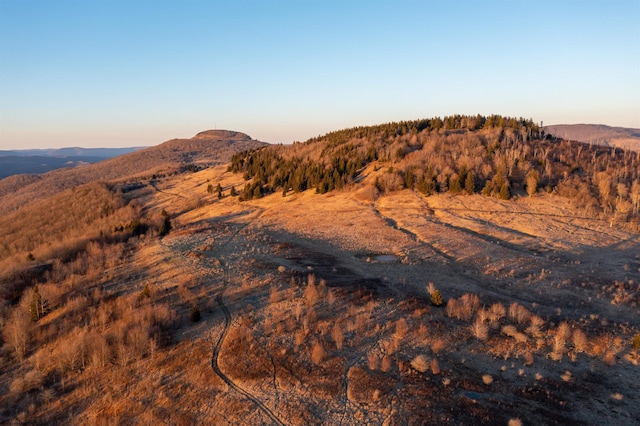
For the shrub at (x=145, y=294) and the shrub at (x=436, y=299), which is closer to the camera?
the shrub at (x=436, y=299)

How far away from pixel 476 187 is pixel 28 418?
50.2 meters

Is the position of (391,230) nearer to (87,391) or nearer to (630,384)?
(630,384)

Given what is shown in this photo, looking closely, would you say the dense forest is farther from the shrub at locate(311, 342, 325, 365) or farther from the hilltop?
the shrub at locate(311, 342, 325, 365)

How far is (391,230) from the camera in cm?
→ 3762

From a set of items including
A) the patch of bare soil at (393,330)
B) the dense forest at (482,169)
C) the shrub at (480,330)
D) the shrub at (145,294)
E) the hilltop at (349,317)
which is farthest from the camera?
the dense forest at (482,169)

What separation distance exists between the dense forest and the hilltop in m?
0.83

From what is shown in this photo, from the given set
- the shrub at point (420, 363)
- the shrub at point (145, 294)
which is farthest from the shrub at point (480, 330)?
the shrub at point (145, 294)

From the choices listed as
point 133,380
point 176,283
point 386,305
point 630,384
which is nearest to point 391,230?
point 386,305

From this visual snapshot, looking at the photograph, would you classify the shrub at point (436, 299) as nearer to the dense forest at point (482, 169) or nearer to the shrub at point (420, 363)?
the shrub at point (420, 363)

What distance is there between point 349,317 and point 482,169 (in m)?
41.2

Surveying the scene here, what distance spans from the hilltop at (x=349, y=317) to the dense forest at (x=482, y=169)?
83cm

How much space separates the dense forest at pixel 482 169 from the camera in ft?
153

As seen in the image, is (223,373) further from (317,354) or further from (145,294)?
(145,294)

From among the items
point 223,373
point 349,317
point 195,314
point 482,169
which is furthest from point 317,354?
point 482,169
